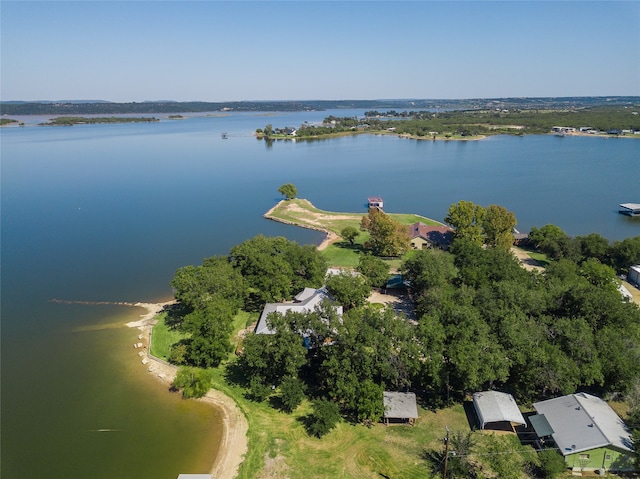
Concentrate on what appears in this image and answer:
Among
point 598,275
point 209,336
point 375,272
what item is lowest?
point 209,336

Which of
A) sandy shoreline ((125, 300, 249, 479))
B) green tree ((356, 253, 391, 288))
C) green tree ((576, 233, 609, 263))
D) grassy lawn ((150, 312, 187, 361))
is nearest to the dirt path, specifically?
green tree ((576, 233, 609, 263))

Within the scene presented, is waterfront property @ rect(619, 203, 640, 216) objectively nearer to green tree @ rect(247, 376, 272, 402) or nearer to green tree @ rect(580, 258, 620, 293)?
green tree @ rect(580, 258, 620, 293)

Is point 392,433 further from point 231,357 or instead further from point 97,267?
point 97,267

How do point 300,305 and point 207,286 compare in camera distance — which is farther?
point 207,286

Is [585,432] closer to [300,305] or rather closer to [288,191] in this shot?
[300,305]

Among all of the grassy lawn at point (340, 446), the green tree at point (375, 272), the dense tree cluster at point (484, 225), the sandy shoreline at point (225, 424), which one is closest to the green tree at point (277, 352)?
the grassy lawn at point (340, 446)

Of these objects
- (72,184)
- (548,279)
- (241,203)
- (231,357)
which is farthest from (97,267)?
(72,184)

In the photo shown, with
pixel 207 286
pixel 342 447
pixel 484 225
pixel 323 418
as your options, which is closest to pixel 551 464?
pixel 342 447
